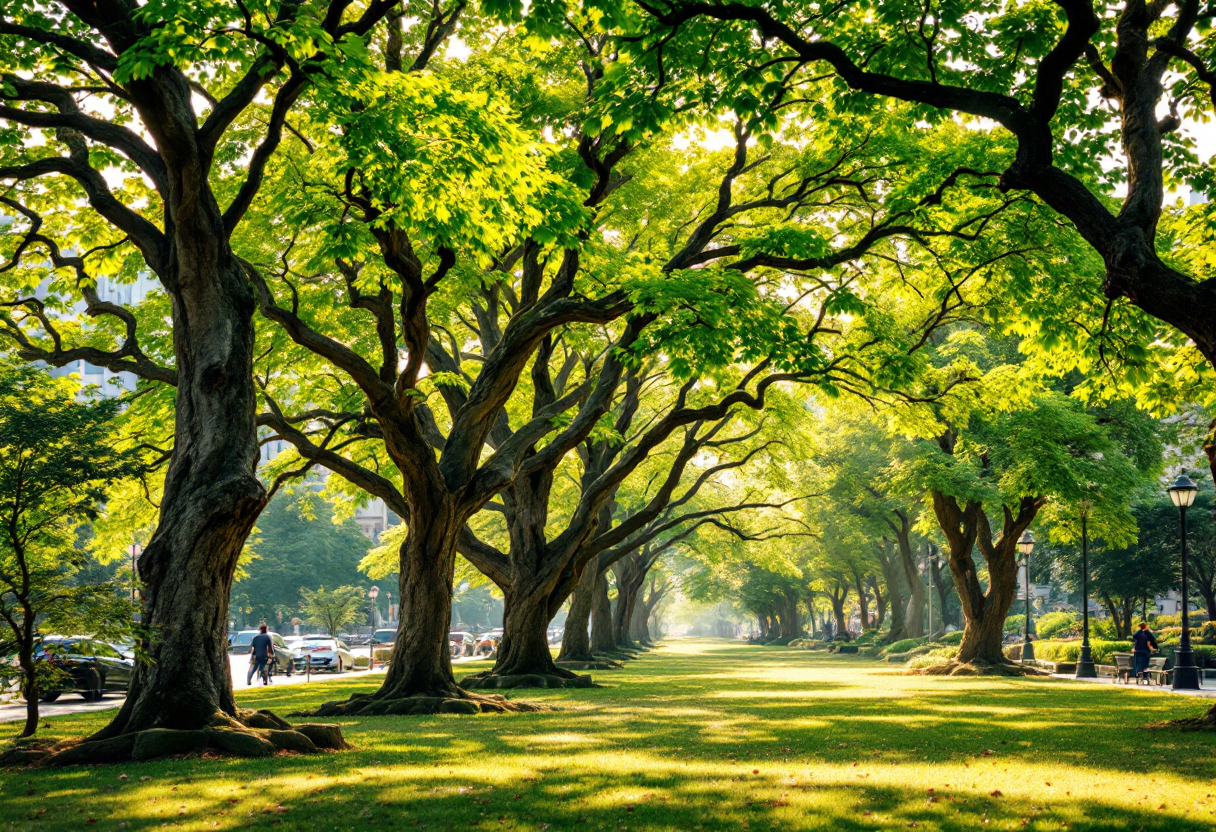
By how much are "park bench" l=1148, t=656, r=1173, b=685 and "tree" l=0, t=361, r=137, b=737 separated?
976 inches

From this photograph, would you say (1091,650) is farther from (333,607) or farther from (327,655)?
(333,607)

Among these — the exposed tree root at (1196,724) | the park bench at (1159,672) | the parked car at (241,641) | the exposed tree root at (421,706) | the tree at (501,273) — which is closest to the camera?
the tree at (501,273)

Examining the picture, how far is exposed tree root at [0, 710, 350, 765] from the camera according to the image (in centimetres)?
991

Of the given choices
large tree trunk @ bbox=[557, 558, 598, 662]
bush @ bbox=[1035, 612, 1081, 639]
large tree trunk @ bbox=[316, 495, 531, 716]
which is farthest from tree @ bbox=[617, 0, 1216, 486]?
bush @ bbox=[1035, 612, 1081, 639]

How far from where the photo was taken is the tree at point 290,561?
8156 cm

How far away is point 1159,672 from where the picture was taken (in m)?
25.3

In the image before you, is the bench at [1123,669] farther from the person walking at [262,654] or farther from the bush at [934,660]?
the person walking at [262,654]

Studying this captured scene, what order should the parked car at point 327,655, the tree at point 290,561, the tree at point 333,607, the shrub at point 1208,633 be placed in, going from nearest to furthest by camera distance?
the shrub at point 1208,633, the parked car at point 327,655, the tree at point 333,607, the tree at point 290,561

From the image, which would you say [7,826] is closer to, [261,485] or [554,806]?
[554,806]

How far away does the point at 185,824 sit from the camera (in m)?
6.77

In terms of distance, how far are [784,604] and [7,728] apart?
75.6 m

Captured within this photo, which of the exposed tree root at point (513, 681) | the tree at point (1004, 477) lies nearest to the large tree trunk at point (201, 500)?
the exposed tree root at point (513, 681)

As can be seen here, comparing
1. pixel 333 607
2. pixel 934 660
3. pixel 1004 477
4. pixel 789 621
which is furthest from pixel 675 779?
pixel 789 621

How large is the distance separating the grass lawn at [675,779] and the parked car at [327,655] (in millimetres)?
27718
